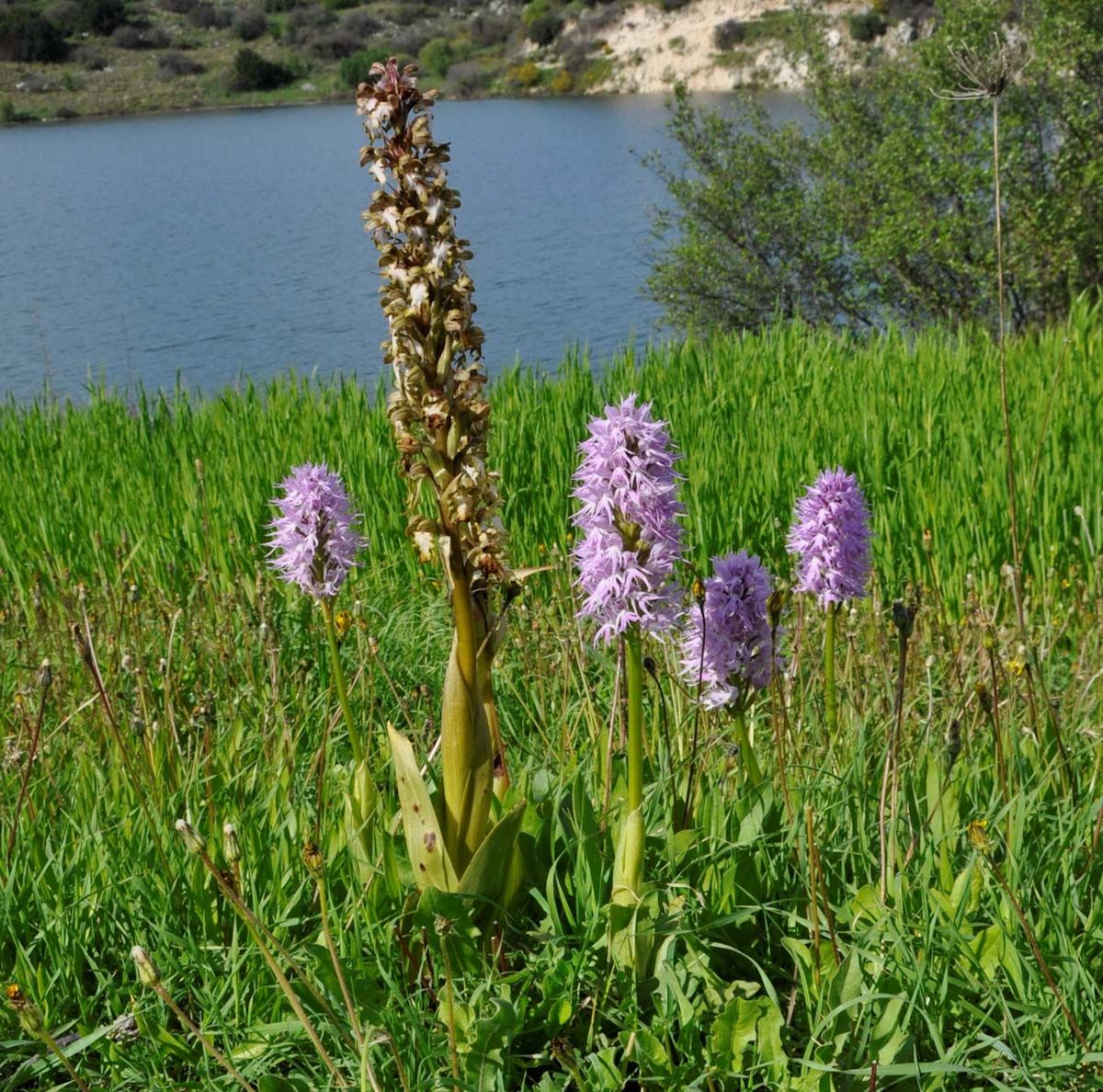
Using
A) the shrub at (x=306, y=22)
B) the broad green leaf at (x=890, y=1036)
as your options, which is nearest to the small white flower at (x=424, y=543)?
the broad green leaf at (x=890, y=1036)

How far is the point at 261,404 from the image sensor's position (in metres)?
7.20

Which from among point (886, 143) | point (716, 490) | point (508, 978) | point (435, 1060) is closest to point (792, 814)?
point (508, 978)

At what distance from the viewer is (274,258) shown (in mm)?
19453

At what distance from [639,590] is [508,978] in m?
0.71

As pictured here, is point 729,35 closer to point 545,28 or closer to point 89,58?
point 545,28

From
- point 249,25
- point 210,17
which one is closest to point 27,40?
point 249,25

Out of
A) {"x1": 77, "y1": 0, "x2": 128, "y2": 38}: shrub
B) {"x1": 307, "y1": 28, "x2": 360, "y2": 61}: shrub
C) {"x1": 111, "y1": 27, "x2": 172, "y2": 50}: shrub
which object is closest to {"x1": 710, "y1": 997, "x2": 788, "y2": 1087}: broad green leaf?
{"x1": 307, "y1": 28, "x2": 360, "y2": 61}: shrub

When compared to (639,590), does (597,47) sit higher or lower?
higher

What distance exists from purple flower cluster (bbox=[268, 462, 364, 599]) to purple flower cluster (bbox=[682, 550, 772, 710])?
72 cm

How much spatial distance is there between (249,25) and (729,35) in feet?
106

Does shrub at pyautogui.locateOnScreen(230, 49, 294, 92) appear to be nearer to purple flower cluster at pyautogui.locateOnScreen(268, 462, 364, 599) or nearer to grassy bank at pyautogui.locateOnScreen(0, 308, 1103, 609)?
grassy bank at pyautogui.locateOnScreen(0, 308, 1103, 609)

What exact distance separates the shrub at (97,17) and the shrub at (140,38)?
2.17 ft

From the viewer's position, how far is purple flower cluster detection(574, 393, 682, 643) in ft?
5.69

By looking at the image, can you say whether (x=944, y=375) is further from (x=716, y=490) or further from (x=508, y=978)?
(x=508, y=978)
